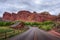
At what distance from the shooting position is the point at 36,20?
2319 cm

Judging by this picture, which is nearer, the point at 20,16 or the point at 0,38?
the point at 0,38

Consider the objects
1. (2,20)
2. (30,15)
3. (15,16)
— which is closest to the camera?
(2,20)

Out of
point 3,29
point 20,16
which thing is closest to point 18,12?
point 20,16

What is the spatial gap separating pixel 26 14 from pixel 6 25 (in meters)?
2.81

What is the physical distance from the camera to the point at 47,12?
74.4 ft

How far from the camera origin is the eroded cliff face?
2043 centimetres

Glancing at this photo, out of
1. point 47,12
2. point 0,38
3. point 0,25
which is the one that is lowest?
point 0,38

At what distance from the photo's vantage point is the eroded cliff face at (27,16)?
20.4 m

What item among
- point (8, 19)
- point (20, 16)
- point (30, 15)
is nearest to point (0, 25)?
point (8, 19)

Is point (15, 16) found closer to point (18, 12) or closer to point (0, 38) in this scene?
point (18, 12)

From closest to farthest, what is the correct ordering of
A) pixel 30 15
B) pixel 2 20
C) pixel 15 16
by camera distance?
pixel 2 20, pixel 15 16, pixel 30 15

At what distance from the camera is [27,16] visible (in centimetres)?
2181

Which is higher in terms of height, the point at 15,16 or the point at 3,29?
the point at 15,16

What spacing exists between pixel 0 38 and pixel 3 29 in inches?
120
